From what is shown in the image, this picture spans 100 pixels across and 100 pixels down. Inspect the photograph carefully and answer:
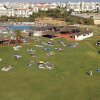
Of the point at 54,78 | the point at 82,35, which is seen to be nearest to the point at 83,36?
the point at 82,35

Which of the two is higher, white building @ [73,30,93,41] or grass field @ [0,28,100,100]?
white building @ [73,30,93,41]

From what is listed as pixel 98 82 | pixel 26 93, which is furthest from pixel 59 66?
pixel 26 93

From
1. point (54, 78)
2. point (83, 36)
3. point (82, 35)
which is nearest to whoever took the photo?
point (54, 78)

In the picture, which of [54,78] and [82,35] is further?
[82,35]

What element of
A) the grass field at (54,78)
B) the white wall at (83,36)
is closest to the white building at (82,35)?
the white wall at (83,36)

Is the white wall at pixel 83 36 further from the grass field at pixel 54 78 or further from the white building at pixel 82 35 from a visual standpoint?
the grass field at pixel 54 78

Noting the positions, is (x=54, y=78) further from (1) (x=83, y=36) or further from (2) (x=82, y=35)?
(1) (x=83, y=36)

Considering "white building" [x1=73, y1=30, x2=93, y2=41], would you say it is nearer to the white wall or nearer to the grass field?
the white wall

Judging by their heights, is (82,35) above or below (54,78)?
above

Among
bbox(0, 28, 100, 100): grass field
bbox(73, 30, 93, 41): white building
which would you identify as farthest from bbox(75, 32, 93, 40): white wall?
bbox(0, 28, 100, 100): grass field
